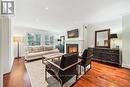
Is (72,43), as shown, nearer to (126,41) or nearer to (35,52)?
(35,52)

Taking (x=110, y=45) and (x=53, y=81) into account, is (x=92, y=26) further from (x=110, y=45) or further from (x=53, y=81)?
(x=53, y=81)

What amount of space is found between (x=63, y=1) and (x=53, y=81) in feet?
8.34

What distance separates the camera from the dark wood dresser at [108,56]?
14.6ft

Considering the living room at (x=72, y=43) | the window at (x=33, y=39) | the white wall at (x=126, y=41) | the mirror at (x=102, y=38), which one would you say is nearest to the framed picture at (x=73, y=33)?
the living room at (x=72, y=43)

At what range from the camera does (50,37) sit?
9.96 m

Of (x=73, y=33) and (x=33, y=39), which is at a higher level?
(x=73, y=33)

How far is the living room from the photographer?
283cm

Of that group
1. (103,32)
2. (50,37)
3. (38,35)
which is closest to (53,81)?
(103,32)

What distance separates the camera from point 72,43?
774 cm

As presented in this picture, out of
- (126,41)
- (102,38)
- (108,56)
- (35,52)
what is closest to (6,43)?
(35,52)

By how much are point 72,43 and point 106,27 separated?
3037 millimetres

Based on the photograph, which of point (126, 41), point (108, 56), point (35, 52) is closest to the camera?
point (126, 41)

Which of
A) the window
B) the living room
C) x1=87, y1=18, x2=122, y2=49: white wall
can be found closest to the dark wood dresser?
the living room

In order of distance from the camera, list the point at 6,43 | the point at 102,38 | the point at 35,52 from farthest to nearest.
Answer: the point at 35,52, the point at 102,38, the point at 6,43
